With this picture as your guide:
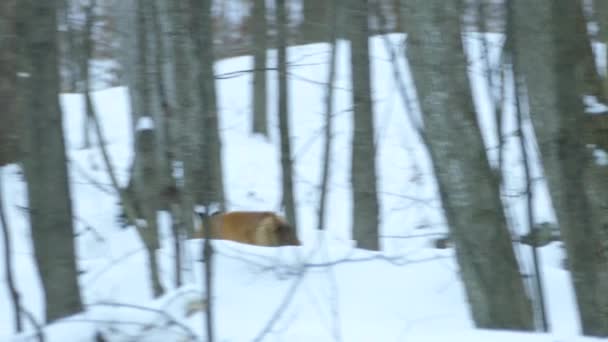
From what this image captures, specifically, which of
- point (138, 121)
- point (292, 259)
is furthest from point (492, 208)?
point (138, 121)

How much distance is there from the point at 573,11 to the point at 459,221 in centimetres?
162

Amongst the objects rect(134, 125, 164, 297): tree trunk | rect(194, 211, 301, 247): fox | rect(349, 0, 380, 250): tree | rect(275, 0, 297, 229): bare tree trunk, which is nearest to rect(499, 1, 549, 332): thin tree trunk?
rect(134, 125, 164, 297): tree trunk

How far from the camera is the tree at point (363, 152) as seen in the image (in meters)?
9.75

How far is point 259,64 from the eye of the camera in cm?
1566

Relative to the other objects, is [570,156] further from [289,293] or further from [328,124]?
[328,124]

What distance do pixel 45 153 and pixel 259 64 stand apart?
416 inches

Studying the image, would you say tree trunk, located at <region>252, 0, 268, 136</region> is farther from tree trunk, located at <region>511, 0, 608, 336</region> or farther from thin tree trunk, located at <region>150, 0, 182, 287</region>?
tree trunk, located at <region>511, 0, 608, 336</region>

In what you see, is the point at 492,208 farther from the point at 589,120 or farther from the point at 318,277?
the point at 318,277

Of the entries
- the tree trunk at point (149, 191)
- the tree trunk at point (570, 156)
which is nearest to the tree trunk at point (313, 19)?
the tree trunk at point (149, 191)

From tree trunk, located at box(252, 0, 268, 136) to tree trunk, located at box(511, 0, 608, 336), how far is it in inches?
375

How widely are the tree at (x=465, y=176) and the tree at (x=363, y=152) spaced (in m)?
3.70

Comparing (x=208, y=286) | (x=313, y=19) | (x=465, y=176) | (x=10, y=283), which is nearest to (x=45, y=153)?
(x=10, y=283)

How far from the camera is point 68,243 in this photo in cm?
533

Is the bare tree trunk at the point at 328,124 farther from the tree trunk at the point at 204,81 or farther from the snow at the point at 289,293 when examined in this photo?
the tree trunk at the point at 204,81
